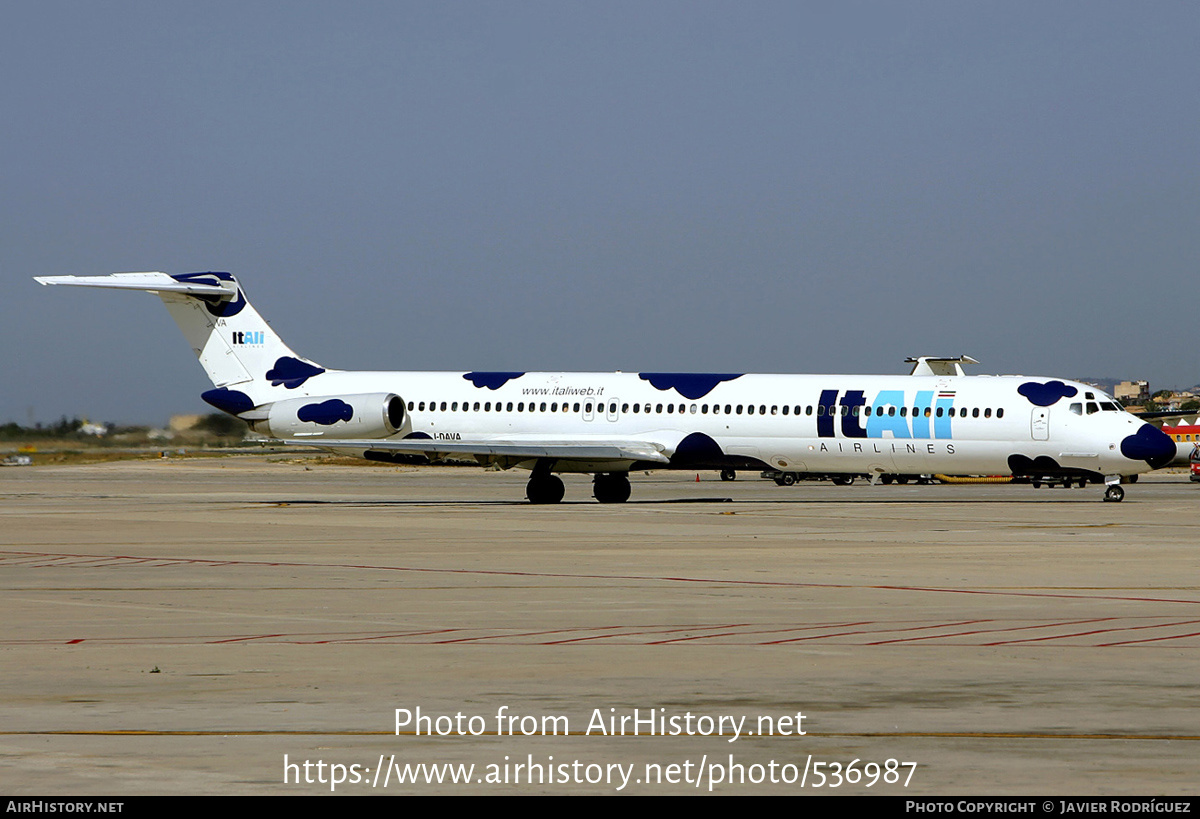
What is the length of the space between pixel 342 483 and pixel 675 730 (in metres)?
59.3

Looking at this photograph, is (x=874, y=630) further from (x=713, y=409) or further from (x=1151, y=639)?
(x=713, y=409)

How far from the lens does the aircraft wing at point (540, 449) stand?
40.0 metres

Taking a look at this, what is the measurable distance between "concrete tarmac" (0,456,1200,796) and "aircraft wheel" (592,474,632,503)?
1465 centimetres

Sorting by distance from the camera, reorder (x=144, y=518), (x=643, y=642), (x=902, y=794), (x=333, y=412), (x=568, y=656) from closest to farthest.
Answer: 1. (x=902, y=794)
2. (x=568, y=656)
3. (x=643, y=642)
4. (x=144, y=518)
5. (x=333, y=412)

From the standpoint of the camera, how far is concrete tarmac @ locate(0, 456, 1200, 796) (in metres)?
8.10

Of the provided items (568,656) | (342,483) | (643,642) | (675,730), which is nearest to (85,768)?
(675,730)

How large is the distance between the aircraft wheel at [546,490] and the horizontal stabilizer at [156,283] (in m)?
11.7

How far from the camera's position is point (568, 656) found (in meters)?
12.6

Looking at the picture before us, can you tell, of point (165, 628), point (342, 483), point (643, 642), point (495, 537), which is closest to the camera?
point (643, 642)

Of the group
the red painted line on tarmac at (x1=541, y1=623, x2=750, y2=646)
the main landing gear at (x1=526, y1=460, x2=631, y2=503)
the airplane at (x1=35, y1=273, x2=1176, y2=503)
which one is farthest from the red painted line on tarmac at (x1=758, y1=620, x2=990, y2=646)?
the main landing gear at (x1=526, y1=460, x2=631, y2=503)

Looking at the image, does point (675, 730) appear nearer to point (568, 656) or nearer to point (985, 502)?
point (568, 656)

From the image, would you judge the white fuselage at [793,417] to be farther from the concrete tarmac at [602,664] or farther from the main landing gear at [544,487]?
the concrete tarmac at [602,664]

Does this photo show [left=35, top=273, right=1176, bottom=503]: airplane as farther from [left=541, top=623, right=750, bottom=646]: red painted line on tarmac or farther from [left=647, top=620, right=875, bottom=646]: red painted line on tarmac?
[left=541, top=623, right=750, bottom=646]: red painted line on tarmac

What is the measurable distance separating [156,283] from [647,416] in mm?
15377
